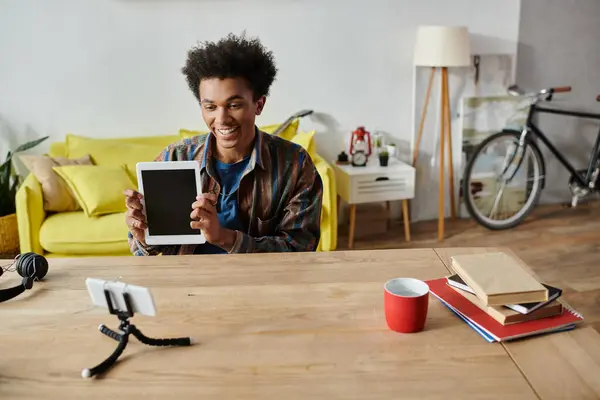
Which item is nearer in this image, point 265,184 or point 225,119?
point 225,119

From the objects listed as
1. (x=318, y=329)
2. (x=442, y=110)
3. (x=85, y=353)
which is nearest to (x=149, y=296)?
(x=85, y=353)

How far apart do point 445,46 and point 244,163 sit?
2170 mm

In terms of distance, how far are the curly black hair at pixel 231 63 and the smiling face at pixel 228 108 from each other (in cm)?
2

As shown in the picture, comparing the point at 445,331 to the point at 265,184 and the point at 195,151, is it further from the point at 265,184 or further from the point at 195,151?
the point at 195,151

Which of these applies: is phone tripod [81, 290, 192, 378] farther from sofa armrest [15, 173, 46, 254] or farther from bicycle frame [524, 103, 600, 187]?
bicycle frame [524, 103, 600, 187]

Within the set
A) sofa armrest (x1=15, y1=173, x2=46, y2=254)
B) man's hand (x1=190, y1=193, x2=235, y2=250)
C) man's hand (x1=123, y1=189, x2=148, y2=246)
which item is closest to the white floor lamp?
sofa armrest (x1=15, y1=173, x2=46, y2=254)

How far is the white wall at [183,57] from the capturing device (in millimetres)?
3346

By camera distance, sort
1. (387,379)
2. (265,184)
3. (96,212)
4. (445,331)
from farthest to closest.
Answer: (96,212), (265,184), (445,331), (387,379)

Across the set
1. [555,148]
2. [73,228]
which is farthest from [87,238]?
[555,148]

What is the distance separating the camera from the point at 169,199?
137 cm

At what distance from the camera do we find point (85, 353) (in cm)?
104

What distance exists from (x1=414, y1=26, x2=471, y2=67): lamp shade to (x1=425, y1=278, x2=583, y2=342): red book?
2.50 m

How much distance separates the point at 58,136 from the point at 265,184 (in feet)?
7.47

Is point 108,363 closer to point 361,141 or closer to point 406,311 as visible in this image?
point 406,311
